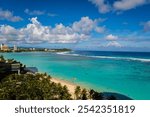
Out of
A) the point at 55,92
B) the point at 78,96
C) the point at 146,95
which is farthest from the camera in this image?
the point at 146,95

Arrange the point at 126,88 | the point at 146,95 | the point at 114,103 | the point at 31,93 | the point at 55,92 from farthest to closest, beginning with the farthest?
the point at 126,88
the point at 146,95
the point at 55,92
the point at 31,93
the point at 114,103

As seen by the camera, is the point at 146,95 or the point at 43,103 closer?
the point at 43,103

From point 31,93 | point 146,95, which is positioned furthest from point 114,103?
point 146,95

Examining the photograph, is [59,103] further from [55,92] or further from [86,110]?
[55,92]

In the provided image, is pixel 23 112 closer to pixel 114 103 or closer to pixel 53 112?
pixel 53 112

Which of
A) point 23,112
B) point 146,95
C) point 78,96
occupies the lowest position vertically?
point 146,95

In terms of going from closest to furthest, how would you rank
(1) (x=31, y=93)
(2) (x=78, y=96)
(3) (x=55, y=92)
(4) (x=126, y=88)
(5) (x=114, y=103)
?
(5) (x=114, y=103), (1) (x=31, y=93), (3) (x=55, y=92), (2) (x=78, y=96), (4) (x=126, y=88)

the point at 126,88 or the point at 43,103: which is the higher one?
the point at 43,103

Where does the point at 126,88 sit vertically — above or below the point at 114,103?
below

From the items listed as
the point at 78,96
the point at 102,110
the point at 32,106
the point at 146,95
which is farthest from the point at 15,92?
the point at 146,95
